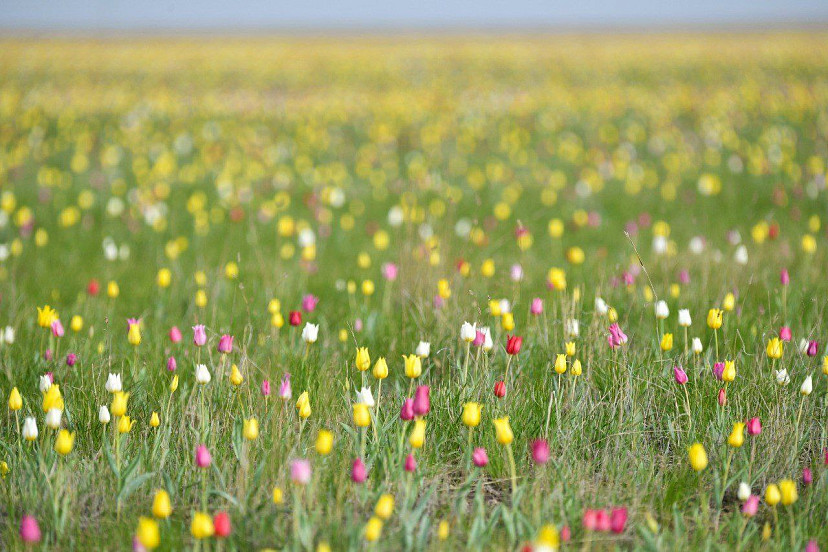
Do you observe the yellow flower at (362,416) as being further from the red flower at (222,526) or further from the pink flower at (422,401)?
the red flower at (222,526)

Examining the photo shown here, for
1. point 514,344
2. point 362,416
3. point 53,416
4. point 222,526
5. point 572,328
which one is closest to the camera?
point 222,526

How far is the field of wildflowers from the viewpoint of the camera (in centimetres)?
222

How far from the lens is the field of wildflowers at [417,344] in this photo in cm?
222

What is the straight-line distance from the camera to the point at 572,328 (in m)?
3.17

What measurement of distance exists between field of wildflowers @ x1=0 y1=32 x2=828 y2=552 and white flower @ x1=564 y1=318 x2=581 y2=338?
6 centimetres

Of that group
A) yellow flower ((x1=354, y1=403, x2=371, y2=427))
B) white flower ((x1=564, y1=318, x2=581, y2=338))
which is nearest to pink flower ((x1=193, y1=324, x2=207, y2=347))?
yellow flower ((x1=354, y1=403, x2=371, y2=427))

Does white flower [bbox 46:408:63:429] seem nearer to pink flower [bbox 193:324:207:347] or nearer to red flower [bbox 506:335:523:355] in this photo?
pink flower [bbox 193:324:207:347]

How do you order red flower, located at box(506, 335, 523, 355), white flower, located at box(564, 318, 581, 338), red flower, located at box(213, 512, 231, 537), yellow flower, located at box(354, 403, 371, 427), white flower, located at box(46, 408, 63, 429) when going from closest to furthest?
1. red flower, located at box(213, 512, 231, 537)
2. yellow flower, located at box(354, 403, 371, 427)
3. white flower, located at box(46, 408, 63, 429)
4. red flower, located at box(506, 335, 523, 355)
5. white flower, located at box(564, 318, 581, 338)

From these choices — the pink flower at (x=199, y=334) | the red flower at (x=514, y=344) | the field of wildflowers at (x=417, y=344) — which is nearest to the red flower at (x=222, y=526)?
the field of wildflowers at (x=417, y=344)

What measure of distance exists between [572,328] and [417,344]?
2.37ft

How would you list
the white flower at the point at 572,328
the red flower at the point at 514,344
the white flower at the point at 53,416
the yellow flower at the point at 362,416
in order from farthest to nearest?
1. the white flower at the point at 572,328
2. the red flower at the point at 514,344
3. the white flower at the point at 53,416
4. the yellow flower at the point at 362,416

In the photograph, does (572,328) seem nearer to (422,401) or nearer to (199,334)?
(422,401)

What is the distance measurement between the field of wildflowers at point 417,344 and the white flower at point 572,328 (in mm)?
60

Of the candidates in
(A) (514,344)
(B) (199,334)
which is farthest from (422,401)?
(B) (199,334)
